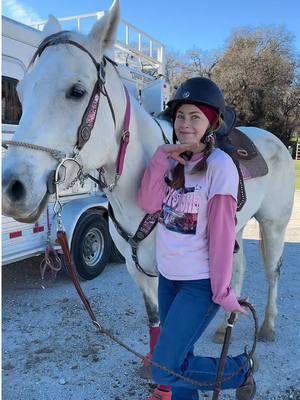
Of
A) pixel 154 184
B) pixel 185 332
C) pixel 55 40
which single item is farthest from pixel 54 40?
pixel 185 332

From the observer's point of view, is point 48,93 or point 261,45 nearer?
point 48,93

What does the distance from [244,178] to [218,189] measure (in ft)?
3.90

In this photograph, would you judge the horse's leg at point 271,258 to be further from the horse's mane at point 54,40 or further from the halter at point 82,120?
the horse's mane at point 54,40

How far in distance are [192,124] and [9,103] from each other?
2.86 m

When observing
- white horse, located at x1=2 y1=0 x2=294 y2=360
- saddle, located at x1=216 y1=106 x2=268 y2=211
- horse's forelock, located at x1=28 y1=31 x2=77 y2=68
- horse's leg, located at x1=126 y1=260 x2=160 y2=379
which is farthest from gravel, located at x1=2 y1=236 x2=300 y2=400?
horse's forelock, located at x1=28 y1=31 x2=77 y2=68

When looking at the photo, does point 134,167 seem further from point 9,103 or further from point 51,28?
point 9,103

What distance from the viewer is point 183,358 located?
194cm

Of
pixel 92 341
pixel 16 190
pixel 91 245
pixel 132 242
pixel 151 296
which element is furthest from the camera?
pixel 91 245

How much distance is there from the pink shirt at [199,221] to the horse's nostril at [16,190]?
716 millimetres

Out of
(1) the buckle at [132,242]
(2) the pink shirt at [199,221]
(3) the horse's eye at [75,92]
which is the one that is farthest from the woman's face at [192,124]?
(1) the buckle at [132,242]

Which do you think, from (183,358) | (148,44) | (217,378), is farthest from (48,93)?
(148,44)

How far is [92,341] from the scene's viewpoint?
3574 mm

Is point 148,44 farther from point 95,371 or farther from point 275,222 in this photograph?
point 95,371

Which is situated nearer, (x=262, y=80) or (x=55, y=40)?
(x=55, y=40)
